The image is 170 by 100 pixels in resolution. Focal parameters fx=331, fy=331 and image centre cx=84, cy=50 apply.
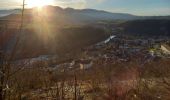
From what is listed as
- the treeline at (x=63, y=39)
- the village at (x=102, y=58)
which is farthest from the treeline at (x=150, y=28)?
the village at (x=102, y=58)

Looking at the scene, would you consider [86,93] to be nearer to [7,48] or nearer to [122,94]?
[122,94]

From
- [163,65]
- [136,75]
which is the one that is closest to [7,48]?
[136,75]

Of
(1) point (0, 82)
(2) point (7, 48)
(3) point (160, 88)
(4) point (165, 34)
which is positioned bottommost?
(4) point (165, 34)

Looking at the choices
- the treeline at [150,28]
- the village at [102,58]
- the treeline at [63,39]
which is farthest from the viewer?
the treeline at [150,28]

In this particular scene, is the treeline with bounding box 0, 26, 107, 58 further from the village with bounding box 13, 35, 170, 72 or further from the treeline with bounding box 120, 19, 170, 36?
the village with bounding box 13, 35, 170, 72

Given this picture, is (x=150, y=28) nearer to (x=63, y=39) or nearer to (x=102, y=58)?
(x=63, y=39)

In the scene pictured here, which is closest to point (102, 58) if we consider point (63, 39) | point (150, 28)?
point (63, 39)

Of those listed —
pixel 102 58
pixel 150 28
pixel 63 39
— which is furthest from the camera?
pixel 150 28

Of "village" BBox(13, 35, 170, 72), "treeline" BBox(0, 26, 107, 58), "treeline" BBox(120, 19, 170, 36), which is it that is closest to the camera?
"village" BBox(13, 35, 170, 72)

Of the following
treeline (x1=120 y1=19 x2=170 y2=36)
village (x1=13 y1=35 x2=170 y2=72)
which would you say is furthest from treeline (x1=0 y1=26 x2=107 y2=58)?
village (x1=13 y1=35 x2=170 y2=72)

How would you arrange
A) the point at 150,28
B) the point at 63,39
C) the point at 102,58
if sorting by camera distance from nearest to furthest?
1. the point at 102,58
2. the point at 63,39
3. the point at 150,28

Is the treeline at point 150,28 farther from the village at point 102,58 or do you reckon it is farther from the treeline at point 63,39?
the village at point 102,58
